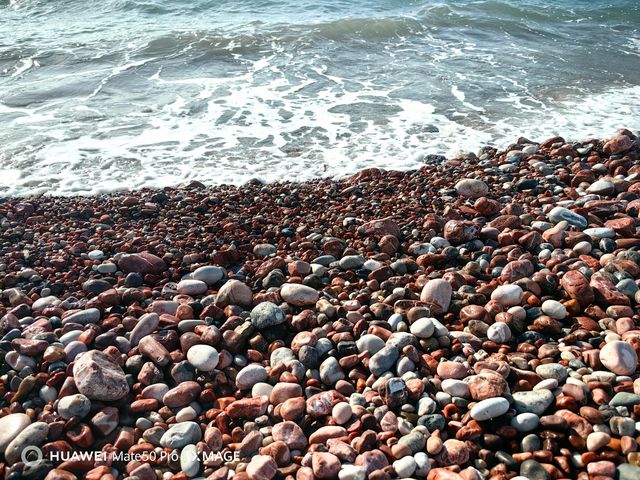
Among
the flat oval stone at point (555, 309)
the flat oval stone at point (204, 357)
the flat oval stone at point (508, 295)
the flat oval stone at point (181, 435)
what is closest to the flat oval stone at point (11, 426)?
the flat oval stone at point (181, 435)

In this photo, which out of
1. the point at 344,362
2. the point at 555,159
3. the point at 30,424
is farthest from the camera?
the point at 555,159

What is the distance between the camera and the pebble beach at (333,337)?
238cm

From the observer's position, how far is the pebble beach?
2375mm

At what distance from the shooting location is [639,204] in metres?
4.33

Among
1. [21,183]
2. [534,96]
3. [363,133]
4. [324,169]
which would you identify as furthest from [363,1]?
[21,183]

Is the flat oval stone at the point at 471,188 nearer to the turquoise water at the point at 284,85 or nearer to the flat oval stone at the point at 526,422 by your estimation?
the turquoise water at the point at 284,85

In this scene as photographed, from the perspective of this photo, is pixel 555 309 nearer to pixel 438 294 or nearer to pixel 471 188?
pixel 438 294

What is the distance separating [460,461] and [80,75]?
10.9 m

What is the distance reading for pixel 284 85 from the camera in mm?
10070

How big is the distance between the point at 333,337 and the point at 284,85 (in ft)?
25.9

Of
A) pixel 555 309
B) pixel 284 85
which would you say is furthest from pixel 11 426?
pixel 284 85

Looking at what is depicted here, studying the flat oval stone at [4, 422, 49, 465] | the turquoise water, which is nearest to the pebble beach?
the flat oval stone at [4, 422, 49, 465]

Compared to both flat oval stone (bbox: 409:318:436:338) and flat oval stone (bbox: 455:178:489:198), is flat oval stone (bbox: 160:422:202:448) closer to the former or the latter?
flat oval stone (bbox: 409:318:436:338)

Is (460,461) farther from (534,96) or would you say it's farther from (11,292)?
(534,96)
